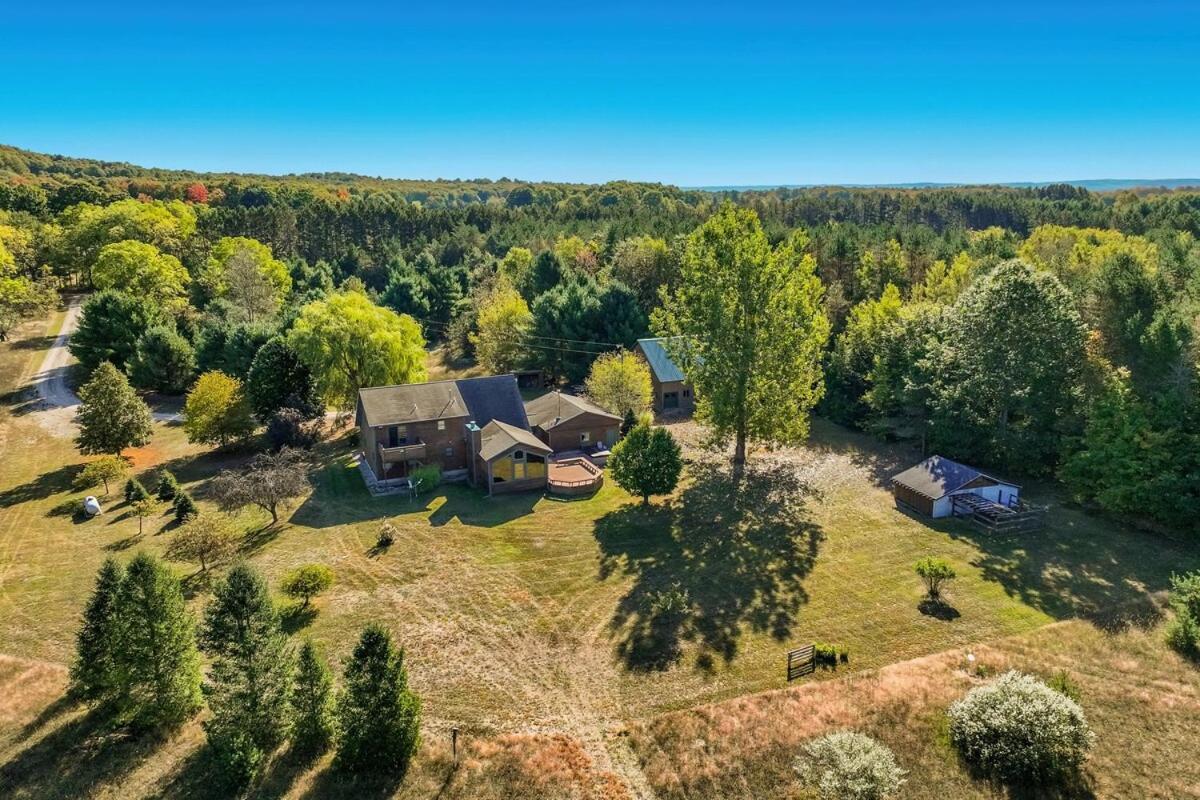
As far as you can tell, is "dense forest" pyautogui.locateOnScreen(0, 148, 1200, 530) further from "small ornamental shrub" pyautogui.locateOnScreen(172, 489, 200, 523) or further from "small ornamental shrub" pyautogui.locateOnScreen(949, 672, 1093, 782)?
"small ornamental shrub" pyautogui.locateOnScreen(949, 672, 1093, 782)

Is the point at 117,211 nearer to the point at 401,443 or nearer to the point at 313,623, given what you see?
the point at 401,443

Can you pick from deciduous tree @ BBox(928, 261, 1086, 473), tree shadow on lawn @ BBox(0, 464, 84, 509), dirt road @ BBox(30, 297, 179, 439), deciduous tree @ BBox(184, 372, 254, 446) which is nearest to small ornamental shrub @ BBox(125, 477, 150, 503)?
tree shadow on lawn @ BBox(0, 464, 84, 509)

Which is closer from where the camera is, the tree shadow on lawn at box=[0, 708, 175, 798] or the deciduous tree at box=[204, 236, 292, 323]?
the tree shadow on lawn at box=[0, 708, 175, 798]

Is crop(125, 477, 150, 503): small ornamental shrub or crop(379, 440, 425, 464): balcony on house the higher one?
crop(379, 440, 425, 464): balcony on house

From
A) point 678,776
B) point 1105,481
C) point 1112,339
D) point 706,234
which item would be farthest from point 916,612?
point 1112,339

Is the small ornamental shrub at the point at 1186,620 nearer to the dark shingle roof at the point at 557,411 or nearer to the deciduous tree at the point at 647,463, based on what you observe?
the deciduous tree at the point at 647,463

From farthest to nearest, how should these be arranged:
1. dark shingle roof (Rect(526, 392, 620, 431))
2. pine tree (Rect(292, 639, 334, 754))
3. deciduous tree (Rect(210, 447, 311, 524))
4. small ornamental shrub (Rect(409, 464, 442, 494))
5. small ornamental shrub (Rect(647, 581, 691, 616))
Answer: dark shingle roof (Rect(526, 392, 620, 431)), small ornamental shrub (Rect(409, 464, 442, 494)), deciduous tree (Rect(210, 447, 311, 524)), small ornamental shrub (Rect(647, 581, 691, 616)), pine tree (Rect(292, 639, 334, 754))
